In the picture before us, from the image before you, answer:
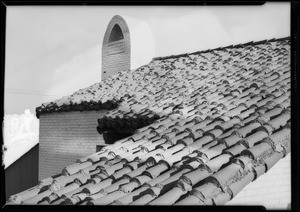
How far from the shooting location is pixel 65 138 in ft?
26.6

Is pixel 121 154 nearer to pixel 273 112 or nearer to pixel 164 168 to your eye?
pixel 164 168

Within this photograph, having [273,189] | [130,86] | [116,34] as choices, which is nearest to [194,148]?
[273,189]

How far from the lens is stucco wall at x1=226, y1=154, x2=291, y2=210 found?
3.10m

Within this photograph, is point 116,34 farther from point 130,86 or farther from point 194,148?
point 194,148

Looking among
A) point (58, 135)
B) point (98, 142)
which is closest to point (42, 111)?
point (58, 135)

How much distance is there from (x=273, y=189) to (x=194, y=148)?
0.86m

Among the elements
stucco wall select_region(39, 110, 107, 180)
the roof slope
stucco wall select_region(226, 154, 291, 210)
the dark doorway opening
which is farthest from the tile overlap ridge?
stucco wall select_region(226, 154, 291, 210)

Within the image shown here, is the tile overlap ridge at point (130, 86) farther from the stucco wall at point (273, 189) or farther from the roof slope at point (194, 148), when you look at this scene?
the stucco wall at point (273, 189)

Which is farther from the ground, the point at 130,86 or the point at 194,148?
the point at 130,86

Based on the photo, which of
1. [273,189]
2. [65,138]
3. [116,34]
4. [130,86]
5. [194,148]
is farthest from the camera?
[116,34]

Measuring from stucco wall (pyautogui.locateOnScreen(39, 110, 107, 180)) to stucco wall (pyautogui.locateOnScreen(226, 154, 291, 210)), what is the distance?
4.24 m

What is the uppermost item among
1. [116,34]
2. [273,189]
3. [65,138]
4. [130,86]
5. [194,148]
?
[116,34]

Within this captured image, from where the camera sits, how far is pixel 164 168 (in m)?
3.39

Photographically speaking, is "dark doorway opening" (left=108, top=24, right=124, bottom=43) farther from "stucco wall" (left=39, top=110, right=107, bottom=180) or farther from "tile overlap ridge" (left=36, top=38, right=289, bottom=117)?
"stucco wall" (left=39, top=110, right=107, bottom=180)
